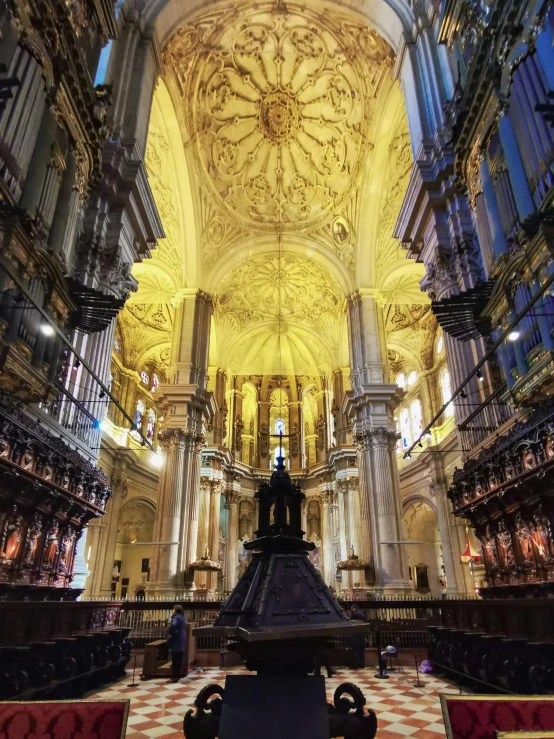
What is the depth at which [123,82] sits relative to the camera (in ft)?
37.8

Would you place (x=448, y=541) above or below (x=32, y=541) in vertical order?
above

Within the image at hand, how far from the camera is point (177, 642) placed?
286 inches

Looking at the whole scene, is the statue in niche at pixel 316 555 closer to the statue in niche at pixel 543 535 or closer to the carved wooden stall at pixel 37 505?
the carved wooden stall at pixel 37 505

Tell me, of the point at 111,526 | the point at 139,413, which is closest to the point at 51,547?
the point at 111,526

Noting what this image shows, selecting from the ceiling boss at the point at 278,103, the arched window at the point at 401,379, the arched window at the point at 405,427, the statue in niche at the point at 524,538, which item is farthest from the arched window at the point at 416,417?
the statue in niche at the point at 524,538

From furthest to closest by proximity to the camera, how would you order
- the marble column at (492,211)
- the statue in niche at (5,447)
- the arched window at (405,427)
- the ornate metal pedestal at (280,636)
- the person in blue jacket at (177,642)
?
1. the arched window at (405,427)
2. the marble column at (492,211)
3. the person in blue jacket at (177,642)
4. the statue in niche at (5,447)
5. the ornate metal pedestal at (280,636)

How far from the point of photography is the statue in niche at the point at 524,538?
664 cm

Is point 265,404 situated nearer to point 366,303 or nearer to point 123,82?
point 366,303

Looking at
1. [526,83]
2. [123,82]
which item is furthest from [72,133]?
[526,83]

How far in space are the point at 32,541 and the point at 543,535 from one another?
7415 millimetres

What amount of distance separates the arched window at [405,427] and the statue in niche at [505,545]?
16616 millimetres

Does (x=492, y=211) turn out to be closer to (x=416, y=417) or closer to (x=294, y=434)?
(x=416, y=417)

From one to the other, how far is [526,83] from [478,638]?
8163 mm

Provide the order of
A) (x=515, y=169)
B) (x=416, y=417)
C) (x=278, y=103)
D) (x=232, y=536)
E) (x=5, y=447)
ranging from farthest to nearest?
(x=416, y=417), (x=232, y=536), (x=278, y=103), (x=515, y=169), (x=5, y=447)
